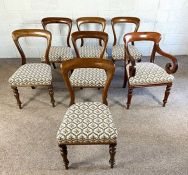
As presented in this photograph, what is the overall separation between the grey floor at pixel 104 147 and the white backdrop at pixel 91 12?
3.47 feet

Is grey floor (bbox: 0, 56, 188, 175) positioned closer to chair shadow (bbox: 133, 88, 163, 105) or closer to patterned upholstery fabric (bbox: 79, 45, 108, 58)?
chair shadow (bbox: 133, 88, 163, 105)

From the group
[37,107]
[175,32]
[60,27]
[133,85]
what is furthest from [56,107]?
[175,32]

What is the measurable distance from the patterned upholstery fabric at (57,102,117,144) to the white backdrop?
202cm

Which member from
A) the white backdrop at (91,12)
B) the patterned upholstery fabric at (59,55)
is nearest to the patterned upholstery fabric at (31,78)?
the patterned upholstery fabric at (59,55)

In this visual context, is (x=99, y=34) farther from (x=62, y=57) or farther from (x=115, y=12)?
(x=115, y=12)

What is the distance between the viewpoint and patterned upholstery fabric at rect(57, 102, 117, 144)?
134 centimetres

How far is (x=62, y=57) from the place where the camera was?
2.49 m

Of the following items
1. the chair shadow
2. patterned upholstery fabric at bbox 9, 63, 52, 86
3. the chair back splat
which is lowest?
the chair shadow

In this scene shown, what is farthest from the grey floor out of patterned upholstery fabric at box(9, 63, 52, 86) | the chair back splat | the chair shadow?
the chair back splat

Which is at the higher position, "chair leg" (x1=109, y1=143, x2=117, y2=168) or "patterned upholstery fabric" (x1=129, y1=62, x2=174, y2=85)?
"patterned upholstery fabric" (x1=129, y1=62, x2=174, y2=85)

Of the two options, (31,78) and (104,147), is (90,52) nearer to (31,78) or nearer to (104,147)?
(31,78)

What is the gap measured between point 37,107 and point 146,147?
1292mm

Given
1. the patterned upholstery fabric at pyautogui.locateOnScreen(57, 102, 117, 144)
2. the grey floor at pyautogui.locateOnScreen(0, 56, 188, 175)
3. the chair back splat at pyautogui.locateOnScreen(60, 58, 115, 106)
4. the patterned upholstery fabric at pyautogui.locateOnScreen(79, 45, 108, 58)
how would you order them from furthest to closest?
→ the patterned upholstery fabric at pyautogui.locateOnScreen(79, 45, 108, 58) → the grey floor at pyautogui.locateOnScreen(0, 56, 188, 175) → the chair back splat at pyautogui.locateOnScreen(60, 58, 115, 106) → the patterned upholstery fabric at pyautogui.locateOnScreen(57, 102, 117, 144)

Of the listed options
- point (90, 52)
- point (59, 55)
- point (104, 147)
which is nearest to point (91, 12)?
point (90, 52)
